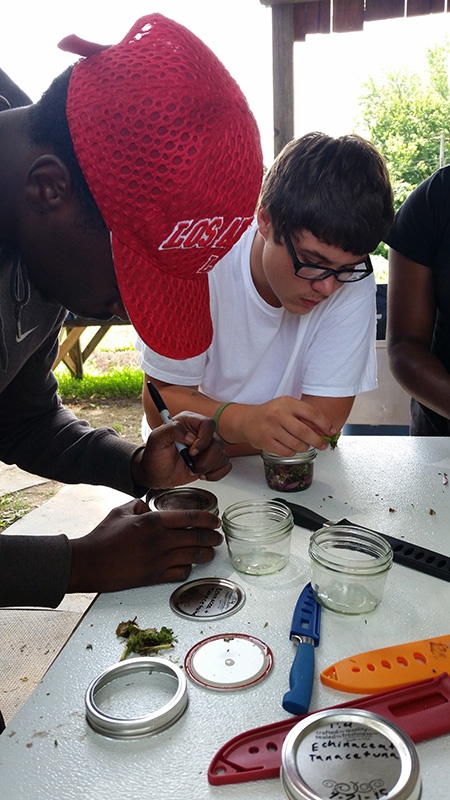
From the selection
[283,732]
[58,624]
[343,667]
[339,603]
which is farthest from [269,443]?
[58,624]

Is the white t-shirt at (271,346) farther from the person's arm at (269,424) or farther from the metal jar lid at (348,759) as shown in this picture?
the metal jar lid at (348,759)

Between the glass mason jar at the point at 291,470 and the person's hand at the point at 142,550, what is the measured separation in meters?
0.34

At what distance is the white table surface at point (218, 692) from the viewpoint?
0.72m

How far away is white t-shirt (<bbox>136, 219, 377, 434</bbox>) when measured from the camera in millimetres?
1824

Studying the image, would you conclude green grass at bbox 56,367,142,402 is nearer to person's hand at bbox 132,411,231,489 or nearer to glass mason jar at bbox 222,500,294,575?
person's hand at bbox 132,411,231,489

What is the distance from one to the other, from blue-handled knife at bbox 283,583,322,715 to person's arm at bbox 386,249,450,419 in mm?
1208

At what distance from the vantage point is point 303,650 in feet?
3.00

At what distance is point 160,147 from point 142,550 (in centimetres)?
69

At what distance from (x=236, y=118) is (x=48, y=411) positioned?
95 centimetres

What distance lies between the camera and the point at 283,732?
0.76 m

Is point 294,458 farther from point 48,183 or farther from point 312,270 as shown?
point 48,183

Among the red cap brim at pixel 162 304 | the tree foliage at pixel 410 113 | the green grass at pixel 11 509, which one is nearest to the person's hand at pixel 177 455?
the red cap brim at pixel 162 304

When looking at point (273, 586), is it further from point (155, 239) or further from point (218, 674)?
point (155, 239)

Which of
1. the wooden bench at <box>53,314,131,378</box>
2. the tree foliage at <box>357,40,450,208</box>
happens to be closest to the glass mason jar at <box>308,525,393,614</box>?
the wooden bench at <box>53,314,131,378</box>
